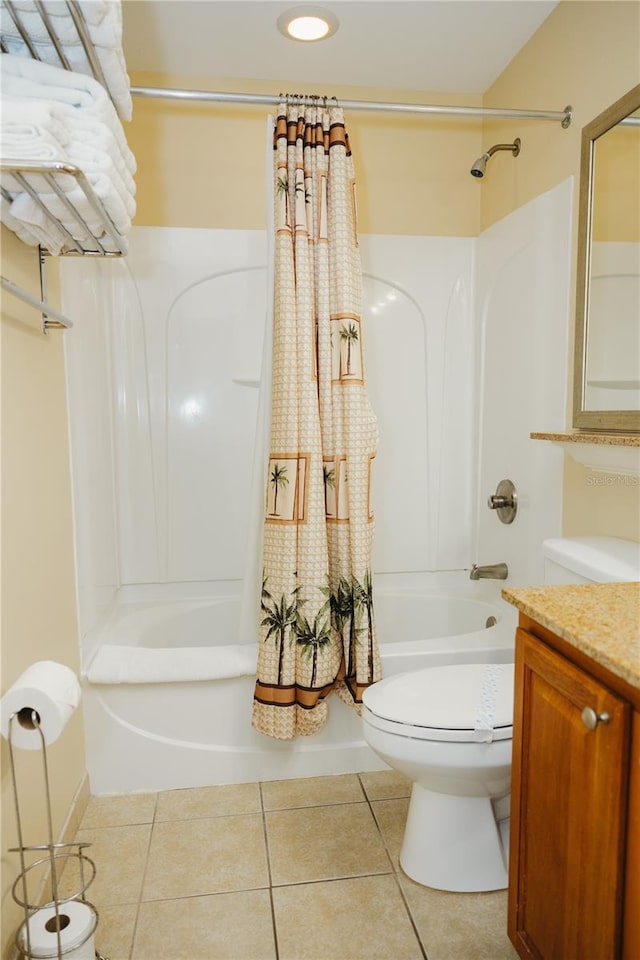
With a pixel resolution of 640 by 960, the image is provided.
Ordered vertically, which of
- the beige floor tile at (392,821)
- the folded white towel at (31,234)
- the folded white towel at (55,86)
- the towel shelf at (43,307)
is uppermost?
the folded white towel at (55,86)

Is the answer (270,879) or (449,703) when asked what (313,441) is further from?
(270,879)

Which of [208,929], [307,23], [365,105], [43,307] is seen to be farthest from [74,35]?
[208,929]

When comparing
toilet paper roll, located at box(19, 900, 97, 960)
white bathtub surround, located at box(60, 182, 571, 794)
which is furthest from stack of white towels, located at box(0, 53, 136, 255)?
toilet paper roll, located at box(19, 900, 97, 960)

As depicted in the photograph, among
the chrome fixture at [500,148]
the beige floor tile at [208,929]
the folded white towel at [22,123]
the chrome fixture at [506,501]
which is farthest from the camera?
the chrome fixture at [506,501]

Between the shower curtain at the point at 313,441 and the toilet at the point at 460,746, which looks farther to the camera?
Result: the shower curtain at the point at 313,441

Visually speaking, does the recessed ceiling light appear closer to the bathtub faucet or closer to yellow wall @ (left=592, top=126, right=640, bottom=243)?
yellow wall @ (left=592, top=126, right=640, bottom=243)

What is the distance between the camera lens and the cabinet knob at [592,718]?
3.26ft

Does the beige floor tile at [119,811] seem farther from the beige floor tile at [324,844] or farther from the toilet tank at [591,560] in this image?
the toilet tank at [591,560]

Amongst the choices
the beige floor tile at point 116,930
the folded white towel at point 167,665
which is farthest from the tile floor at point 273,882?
the folded white towel at point 167,665

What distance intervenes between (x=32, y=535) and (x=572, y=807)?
127 cm

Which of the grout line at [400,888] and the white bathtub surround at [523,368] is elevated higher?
the white bathtub surround at [523,368]

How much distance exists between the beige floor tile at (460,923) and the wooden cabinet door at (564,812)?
17 centimetres

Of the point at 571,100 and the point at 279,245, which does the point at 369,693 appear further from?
the point at 571,100

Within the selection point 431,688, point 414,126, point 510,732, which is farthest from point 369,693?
point 414,126
